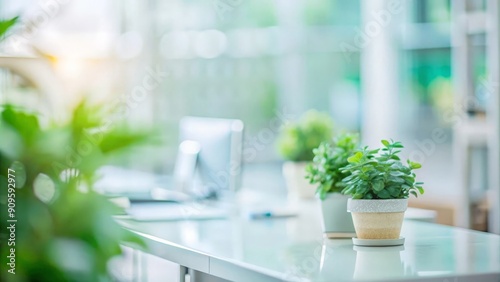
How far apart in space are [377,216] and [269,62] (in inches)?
186

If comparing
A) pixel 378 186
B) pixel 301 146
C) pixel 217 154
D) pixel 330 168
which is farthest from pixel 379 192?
pixel 301 146

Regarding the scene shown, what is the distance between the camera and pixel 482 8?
16.1 ft

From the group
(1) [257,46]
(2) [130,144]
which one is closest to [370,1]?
(1) [257,46]

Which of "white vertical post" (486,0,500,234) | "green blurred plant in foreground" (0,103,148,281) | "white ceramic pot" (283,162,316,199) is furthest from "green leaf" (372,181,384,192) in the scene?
"white vertical post" (486,0,500,234)

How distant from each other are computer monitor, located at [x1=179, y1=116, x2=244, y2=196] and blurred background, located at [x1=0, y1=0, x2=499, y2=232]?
7.40ft

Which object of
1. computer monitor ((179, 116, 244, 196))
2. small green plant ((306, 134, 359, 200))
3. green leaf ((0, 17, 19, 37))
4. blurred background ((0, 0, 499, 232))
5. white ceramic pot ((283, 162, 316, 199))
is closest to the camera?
green leaf ((0, 17, 19, 37))

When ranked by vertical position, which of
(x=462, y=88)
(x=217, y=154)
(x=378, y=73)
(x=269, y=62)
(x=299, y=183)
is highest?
(x=269, y=62)

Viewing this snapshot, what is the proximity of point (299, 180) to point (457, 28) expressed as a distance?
5.37 feet

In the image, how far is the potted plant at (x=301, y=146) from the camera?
401 cm

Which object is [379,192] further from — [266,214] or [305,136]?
[305,136]

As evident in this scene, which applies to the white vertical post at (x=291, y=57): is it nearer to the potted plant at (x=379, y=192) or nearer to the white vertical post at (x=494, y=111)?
the white vertical post at (x=494, y=111)

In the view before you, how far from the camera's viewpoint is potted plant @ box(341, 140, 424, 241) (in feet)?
7.95

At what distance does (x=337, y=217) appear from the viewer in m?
2.68

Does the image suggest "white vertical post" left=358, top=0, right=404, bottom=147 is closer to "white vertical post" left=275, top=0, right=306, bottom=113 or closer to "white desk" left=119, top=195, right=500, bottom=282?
"white vertical post" left=275, top=0, right=306, bottom=113
